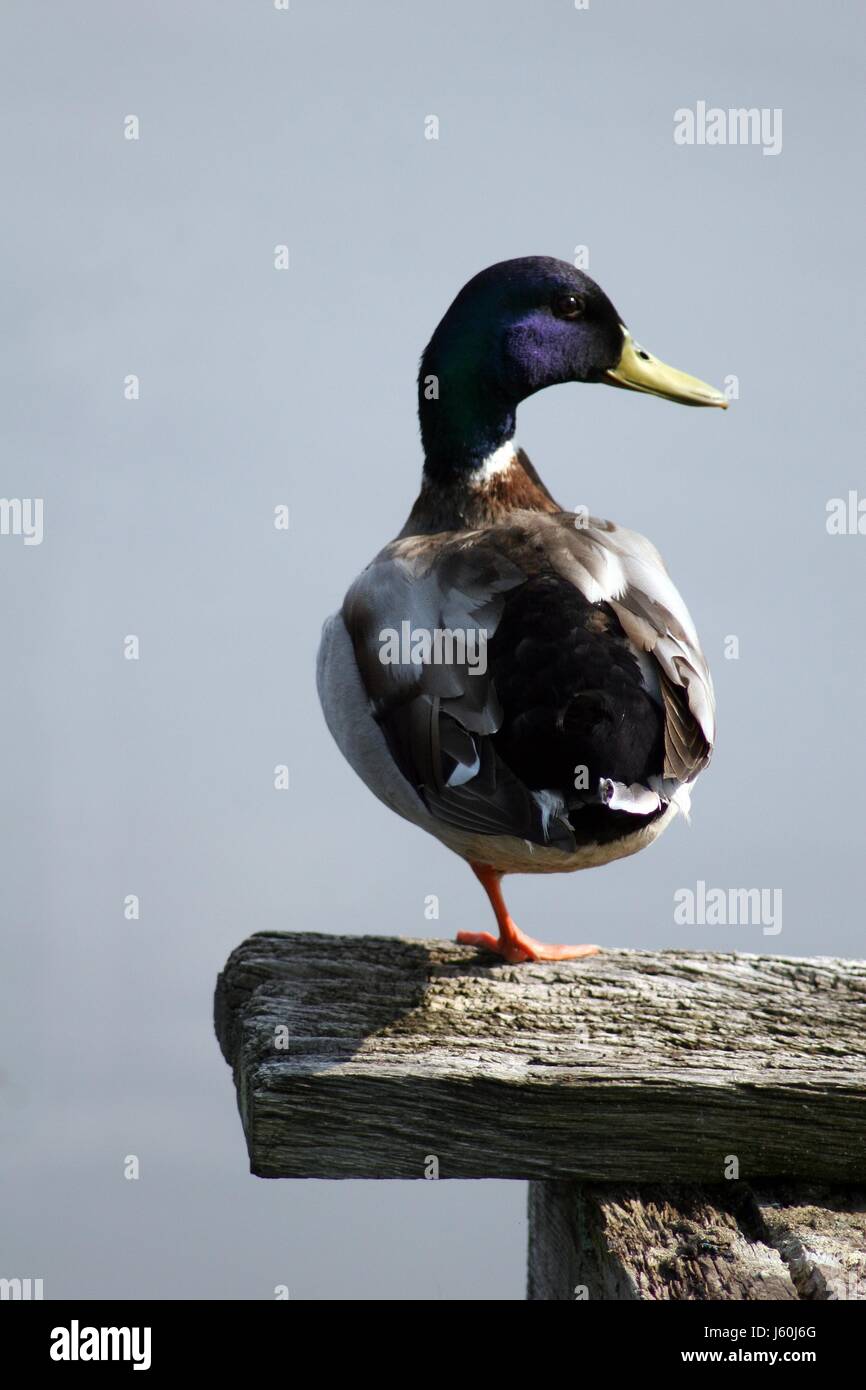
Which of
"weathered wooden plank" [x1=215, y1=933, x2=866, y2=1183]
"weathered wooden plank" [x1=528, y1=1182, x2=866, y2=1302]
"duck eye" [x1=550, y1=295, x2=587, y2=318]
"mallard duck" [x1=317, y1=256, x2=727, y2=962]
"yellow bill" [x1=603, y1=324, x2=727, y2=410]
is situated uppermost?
"duck eye" [x1=550, y1=295, x2=587, y2=318]

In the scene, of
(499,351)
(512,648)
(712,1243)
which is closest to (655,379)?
(499,351)

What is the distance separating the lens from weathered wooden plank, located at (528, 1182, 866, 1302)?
Result: 10.6ft

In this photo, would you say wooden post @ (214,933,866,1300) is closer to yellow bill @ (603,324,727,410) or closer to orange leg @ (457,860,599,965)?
orange leg @ (457,860,599,965)

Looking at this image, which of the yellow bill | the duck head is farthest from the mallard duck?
the yellow bill

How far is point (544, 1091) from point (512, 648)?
107 centimetres

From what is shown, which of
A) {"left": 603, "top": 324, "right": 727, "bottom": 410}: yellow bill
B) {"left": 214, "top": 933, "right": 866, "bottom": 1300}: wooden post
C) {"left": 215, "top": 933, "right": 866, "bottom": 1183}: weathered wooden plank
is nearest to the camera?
{"left": 214, "top": 933, "right": 866, "bottom": 1300}: wooden post

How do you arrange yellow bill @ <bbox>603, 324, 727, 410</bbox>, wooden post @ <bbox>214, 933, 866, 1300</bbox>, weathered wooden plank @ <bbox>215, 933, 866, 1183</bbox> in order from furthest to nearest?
yellow bill @ <bbox>603, 324, 727, 410</bbox> < weathered wooden plank @ <bbox>215, 933, 866, 1183</bbox> < wooden post @ <bbox>214, 933, 866, 1300</bbox>

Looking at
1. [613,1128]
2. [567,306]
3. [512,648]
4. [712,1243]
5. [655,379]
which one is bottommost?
[712,1243]

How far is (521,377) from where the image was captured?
509 cm

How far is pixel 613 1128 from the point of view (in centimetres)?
368

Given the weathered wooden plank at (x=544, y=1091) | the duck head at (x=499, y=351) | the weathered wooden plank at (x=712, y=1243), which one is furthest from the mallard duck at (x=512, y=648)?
the weathered wooden plank at (x=712, y=1243)

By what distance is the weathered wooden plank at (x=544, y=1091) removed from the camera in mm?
3641

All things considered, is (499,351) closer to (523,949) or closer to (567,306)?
(567,306)
